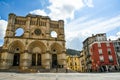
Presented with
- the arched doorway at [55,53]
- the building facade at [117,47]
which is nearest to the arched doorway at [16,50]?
the arched doorway at [55,53]

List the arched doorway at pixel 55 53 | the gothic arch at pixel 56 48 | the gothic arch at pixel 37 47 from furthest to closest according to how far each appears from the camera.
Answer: the gothic arch at pixel 56 48 < the arched doorway at pixel 55 53 < the gothic arch at pixel 37 47

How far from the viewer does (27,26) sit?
3378 centimetres

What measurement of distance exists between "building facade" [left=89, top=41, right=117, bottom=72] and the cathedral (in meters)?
10.3

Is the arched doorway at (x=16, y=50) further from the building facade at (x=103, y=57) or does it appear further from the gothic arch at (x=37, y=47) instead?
the building facade at (x=103, y=57)

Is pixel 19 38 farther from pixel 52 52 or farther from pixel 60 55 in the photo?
pixel 60 55

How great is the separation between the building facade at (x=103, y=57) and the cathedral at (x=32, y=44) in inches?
405

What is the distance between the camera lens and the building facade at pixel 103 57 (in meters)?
35.0

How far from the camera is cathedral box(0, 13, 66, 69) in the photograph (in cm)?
2986

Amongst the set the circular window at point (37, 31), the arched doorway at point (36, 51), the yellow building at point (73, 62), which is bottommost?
the yellow building at point (73, 62)

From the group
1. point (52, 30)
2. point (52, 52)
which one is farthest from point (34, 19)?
point (52, 52)

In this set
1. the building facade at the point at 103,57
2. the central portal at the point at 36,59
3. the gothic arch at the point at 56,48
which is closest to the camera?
the central portal at the point at 36,59

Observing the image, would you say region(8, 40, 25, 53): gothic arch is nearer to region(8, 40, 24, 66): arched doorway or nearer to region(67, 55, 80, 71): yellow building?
region(8, 40, 24, 66): arched doorway

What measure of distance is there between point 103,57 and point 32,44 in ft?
69.0

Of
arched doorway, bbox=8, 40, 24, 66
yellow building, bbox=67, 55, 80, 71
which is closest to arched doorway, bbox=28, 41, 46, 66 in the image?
arched doorway, bbox=8, 40, 24, 66
